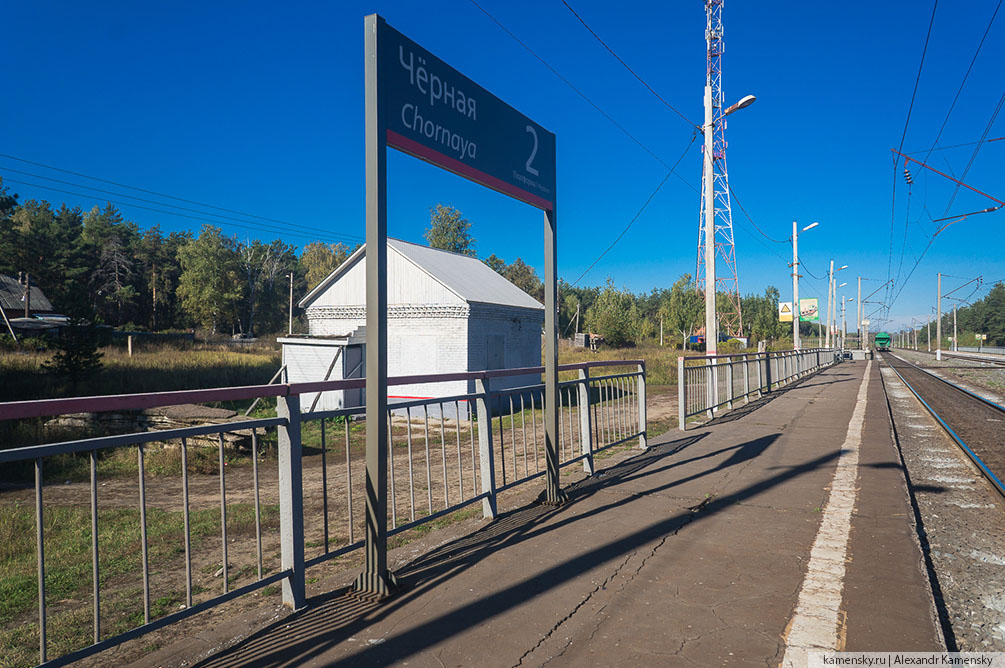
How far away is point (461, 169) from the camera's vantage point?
176 inches

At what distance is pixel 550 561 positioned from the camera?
13.3ft

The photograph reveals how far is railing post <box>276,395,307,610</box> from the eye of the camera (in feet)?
10.8

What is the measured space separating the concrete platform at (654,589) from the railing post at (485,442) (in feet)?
0.70

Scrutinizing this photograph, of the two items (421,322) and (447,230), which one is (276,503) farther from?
(447,230)

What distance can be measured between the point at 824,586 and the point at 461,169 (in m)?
3.81

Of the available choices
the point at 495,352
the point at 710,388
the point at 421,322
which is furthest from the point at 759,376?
the point at 421,322

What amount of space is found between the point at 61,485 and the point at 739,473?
9667 millimetres

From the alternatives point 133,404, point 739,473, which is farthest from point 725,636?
point 739,473

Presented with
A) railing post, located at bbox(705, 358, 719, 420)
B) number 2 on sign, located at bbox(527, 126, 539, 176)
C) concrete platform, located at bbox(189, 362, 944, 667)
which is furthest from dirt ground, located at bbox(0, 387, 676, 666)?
number 2 on sign, located at bbox(527, 126, 539, 176)

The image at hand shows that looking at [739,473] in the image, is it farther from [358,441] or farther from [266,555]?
[358,441]

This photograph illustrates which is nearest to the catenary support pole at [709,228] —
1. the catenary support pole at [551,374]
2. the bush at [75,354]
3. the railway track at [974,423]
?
the railway track at [974,423]

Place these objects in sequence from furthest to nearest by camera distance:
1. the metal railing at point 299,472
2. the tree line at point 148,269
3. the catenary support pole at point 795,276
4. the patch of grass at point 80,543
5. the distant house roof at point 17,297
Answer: the tree line at point 148,269, the distant house roof at point 17,297, the catenary support pole at point 795,276, the patch of grass at point 80,543, the metal railing at point 299,472

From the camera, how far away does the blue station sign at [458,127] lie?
147 inches

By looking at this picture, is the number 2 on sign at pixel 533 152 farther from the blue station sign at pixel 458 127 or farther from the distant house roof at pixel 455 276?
the distant house roof at pixel 455 276
